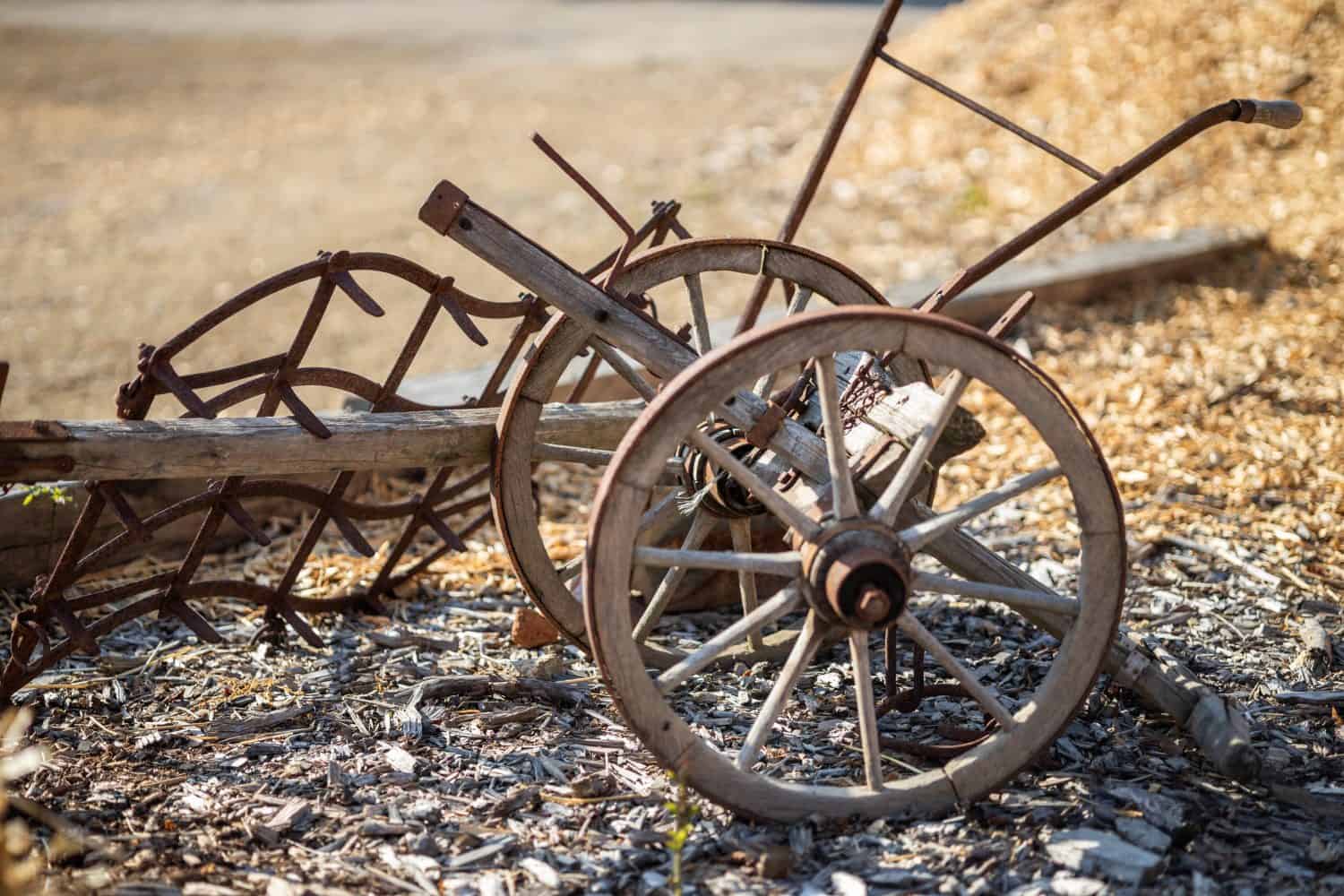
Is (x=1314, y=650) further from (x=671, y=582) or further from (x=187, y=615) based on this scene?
(x=187, y=615)

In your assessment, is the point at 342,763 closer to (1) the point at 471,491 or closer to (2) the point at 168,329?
(1) the point at 471,491

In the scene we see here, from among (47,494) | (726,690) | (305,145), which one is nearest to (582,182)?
(726,690)

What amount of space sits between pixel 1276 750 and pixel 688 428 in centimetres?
152

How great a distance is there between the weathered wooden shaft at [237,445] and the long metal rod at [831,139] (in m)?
0.70

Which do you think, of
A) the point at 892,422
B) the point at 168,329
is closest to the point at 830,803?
the point at 892,422

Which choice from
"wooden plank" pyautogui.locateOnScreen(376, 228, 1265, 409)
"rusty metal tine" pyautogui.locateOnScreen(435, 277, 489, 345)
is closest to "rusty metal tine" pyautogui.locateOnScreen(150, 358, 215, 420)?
"rusty metal tine" pyautogui.locateOnScreen(435, 277, 489, 345)

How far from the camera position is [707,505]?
286 cm

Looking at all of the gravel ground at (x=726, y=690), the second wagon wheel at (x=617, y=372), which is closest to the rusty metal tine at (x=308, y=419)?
the second wagon wheel at (x=617, y=372)

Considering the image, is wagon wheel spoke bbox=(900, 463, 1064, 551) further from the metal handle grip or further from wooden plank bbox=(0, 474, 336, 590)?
wooden plank bbox=(0, 474, 336, 590)

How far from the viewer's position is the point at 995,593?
94.3 inches

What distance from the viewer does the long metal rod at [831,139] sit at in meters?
3.12

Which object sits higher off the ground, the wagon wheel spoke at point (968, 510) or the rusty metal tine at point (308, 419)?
the wagon wheel spoke at point (968, 510)

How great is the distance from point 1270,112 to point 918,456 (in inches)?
49.6

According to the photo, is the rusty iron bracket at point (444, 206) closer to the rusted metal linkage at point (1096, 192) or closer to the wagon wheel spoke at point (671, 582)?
the wagon wheel spoke at point (671, 582)
